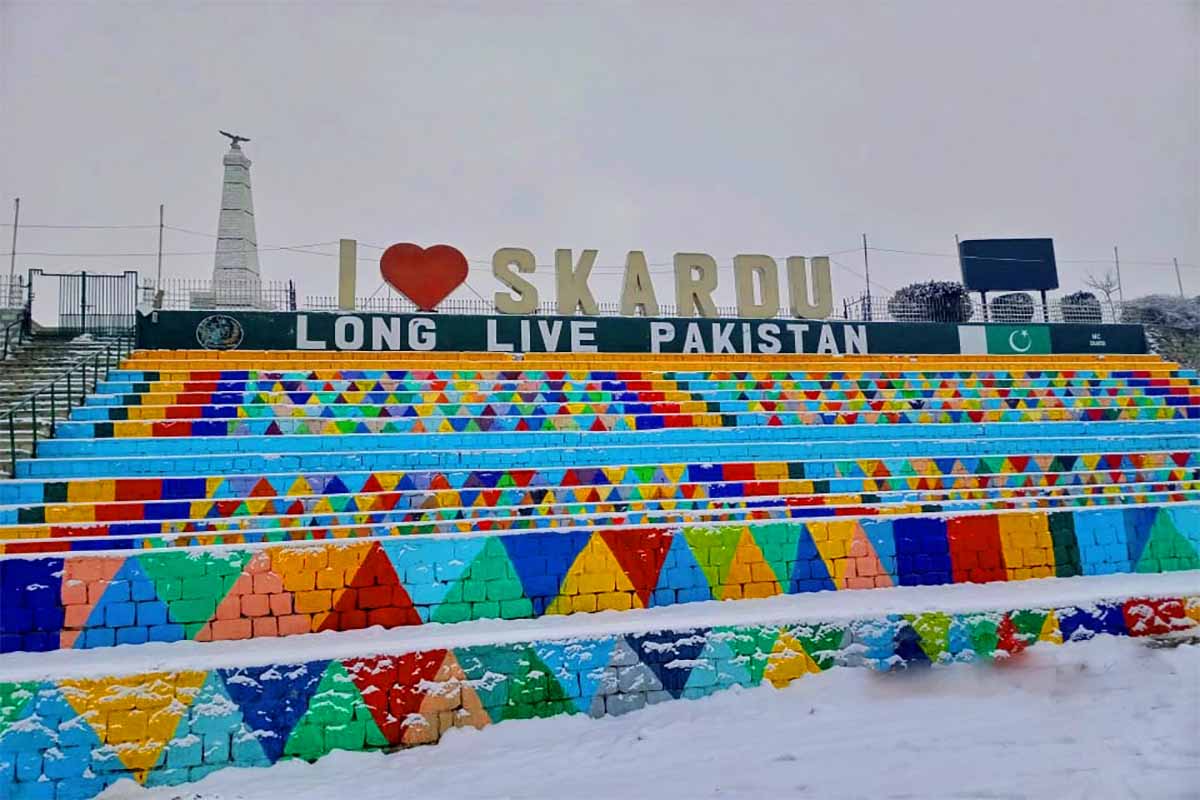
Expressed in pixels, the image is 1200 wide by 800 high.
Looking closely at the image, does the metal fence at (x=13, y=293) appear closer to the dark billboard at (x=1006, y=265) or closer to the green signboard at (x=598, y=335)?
the green signboard at (x=598, y=335)

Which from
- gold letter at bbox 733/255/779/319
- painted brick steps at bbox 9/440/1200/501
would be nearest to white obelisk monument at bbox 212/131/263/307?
gold letter at bbox 733/255/779/319

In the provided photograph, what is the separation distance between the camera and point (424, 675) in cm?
465

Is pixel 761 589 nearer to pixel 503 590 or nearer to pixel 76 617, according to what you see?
pixel 503 590

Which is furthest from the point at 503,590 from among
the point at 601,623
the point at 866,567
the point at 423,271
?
the point at 423,271

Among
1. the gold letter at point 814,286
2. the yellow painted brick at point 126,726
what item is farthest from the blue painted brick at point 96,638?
the gold letter at point 814,286

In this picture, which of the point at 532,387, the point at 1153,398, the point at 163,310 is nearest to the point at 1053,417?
the point at 1153,398

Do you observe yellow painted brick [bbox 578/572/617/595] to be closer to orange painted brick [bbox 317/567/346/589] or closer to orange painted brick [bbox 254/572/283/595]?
orange painted brick [bbox 317/567/346/589]

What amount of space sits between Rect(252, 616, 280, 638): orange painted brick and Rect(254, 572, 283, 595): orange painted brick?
171 mm

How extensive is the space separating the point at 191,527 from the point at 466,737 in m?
3.61

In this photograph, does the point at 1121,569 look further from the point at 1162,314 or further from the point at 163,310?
the point at 1162,314

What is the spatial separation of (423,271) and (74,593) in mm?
11170

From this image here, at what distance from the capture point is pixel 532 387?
1226 cm

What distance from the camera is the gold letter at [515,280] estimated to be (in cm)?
1543

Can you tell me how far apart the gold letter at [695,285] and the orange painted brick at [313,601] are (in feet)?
39.9
